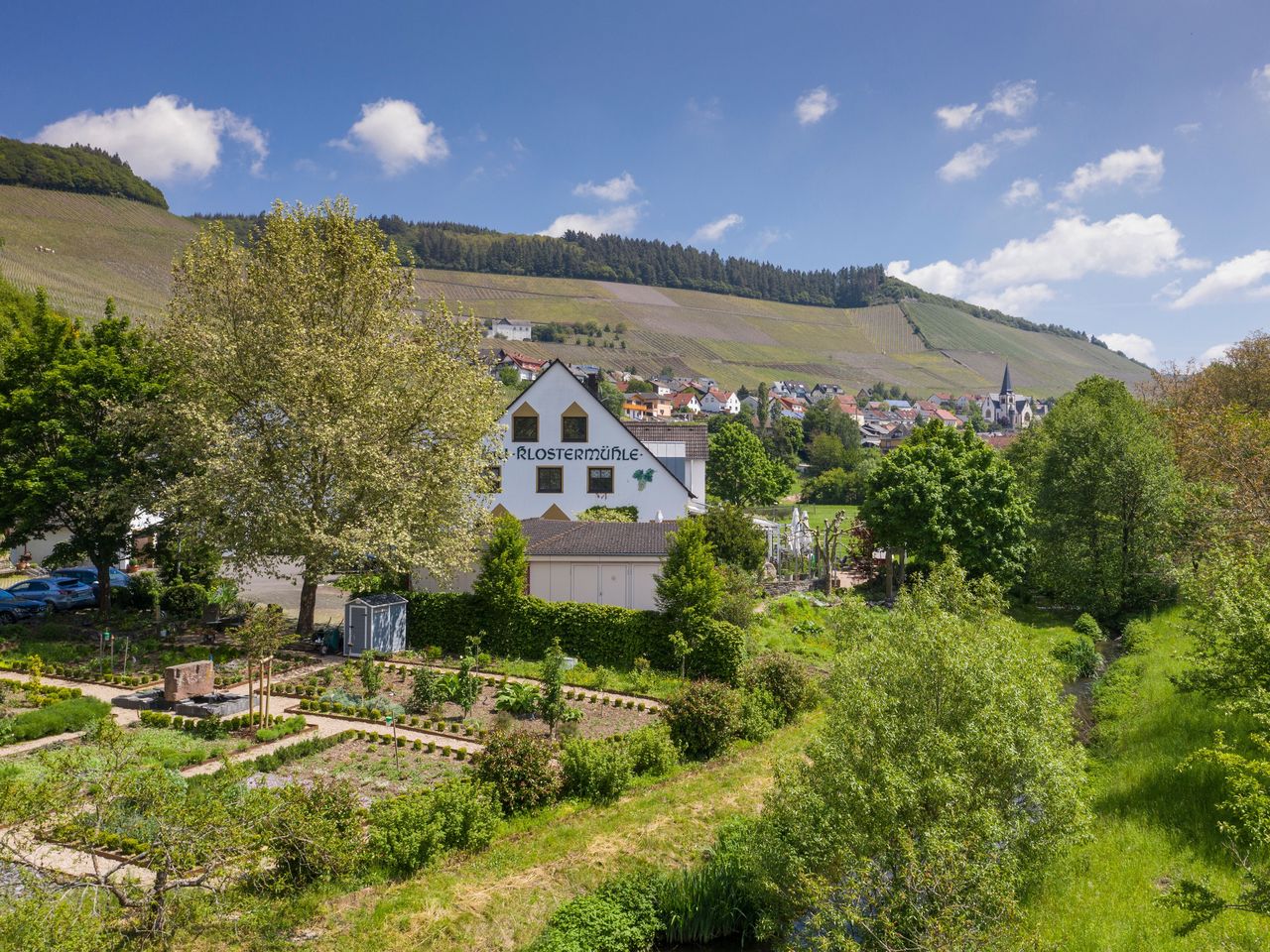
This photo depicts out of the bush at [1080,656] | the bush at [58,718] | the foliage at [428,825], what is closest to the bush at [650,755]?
the foliage at [428,825]

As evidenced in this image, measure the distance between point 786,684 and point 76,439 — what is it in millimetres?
24490

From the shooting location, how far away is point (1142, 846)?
15.9 metres

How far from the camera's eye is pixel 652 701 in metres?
23.6

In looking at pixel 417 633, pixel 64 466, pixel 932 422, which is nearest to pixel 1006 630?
pixel 417 633

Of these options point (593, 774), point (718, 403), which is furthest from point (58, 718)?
point (718, 403)

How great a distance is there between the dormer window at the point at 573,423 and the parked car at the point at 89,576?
20.7 metres

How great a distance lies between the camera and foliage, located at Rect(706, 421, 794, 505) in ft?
269

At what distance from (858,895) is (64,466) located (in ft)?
90.5

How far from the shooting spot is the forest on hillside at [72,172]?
531 feet

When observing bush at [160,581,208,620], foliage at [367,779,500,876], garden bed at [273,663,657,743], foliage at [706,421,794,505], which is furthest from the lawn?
foliage at [706,421,794,505]

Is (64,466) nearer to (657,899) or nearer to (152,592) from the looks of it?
(152,592)

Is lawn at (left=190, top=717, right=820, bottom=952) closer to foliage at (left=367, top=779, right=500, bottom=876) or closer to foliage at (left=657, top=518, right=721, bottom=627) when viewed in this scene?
foliage at (left=367, top=779, right=500, bottom=876)

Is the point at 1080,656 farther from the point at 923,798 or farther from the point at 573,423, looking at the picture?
the point at 573,423

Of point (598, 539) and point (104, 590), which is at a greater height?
point (598, 539)
